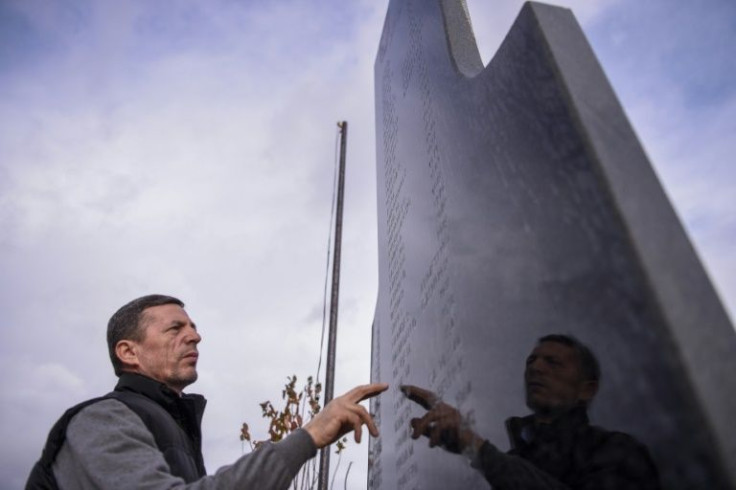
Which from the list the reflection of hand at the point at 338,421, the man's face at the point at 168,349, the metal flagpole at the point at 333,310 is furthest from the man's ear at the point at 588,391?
the metal flagpole at the point at 333,310

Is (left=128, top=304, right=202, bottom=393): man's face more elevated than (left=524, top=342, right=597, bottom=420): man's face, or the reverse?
(left=128, top=304, right=202, bottom=393): man's face

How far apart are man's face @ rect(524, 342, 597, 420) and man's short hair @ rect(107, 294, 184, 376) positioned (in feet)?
5.11

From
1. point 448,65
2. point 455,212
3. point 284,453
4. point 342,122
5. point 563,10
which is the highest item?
point 342,122

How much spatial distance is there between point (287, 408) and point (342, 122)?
4.28 meters

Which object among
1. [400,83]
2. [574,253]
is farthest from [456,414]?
[400,83]

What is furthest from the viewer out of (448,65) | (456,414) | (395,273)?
(395,273)

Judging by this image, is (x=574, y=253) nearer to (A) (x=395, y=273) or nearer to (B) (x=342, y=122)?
(A) (x=395, y=273)

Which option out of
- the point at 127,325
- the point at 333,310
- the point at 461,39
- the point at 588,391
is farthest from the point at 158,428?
the point at 333,310

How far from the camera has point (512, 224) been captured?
3.56 ft

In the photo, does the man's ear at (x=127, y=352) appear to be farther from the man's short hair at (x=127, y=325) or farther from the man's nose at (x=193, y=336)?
the man's nose at (x=193, y=336)

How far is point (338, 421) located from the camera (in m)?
1.53

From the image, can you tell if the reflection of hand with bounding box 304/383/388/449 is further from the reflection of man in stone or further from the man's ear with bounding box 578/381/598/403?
the man's ear with bounding box 578/381/598/403

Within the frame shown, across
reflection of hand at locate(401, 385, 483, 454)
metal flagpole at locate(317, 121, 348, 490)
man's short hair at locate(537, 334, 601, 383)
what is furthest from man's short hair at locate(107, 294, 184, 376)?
metal flagpole at locate(317, 121, 348, 490)

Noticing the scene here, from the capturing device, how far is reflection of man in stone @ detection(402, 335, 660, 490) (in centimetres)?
73
